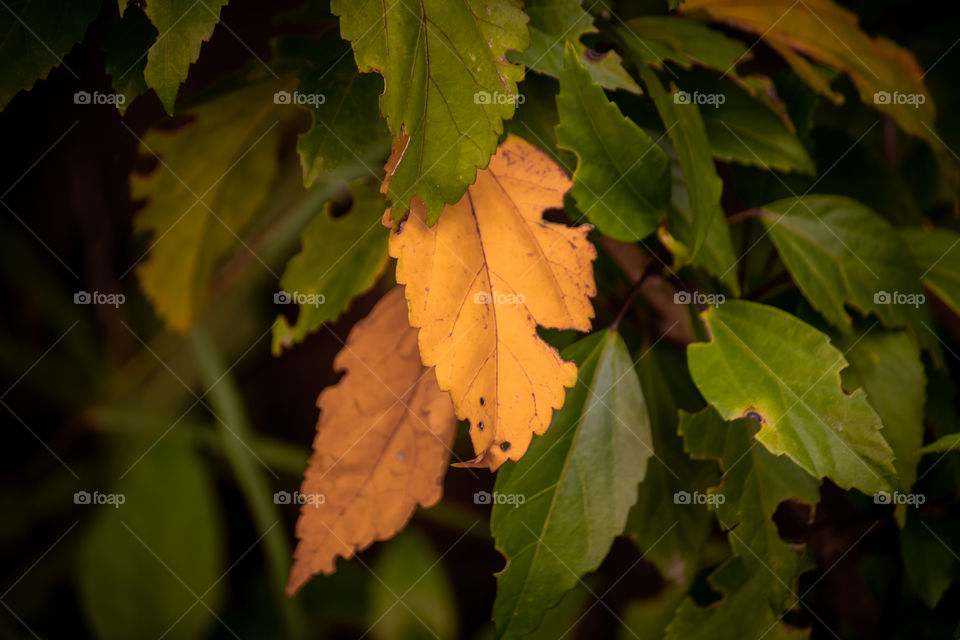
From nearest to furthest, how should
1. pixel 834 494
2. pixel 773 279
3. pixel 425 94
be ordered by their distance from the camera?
1. pixel 425 94
2. pixel 773 279
3. pixel 834 494

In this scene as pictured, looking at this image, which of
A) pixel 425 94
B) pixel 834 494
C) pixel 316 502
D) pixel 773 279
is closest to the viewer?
pixel 425 94

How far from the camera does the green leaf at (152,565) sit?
1024mm

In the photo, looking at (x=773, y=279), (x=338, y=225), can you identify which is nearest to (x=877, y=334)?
(x=773, y=279)

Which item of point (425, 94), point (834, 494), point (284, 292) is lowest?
point (834, 494)

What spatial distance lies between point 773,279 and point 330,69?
0.50 metres

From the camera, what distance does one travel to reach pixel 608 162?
49cm

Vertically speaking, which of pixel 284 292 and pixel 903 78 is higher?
pixel 903 78

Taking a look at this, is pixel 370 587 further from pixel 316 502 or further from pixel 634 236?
pixel 634 236

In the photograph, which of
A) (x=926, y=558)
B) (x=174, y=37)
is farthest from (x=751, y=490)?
(x=174, y=37)

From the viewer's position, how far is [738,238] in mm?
699

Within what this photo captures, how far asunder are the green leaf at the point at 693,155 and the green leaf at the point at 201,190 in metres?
0.39
